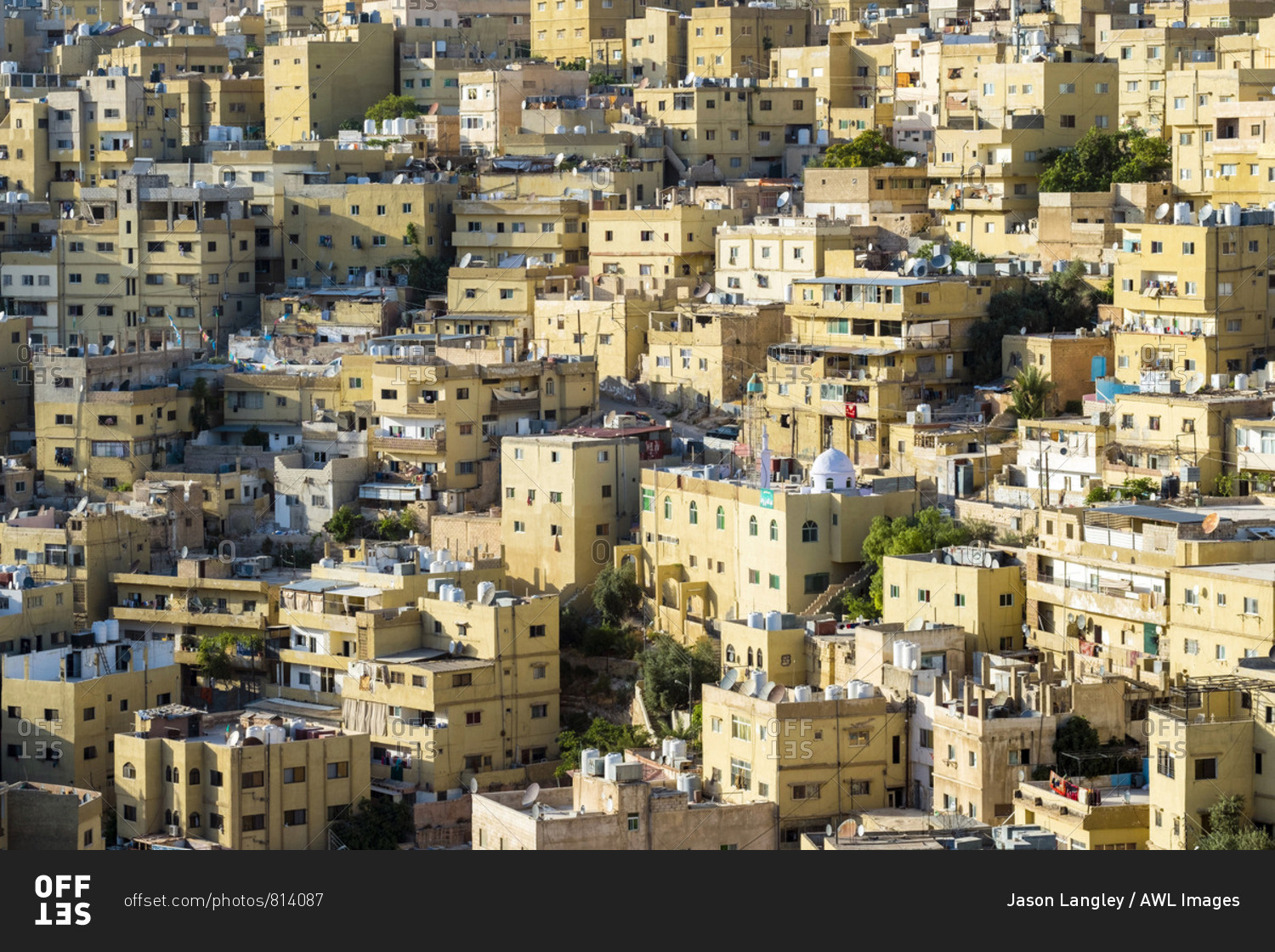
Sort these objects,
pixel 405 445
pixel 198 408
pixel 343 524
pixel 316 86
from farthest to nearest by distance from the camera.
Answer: pixel 316 86 < pixel 198 408 < pixel 405 445 < pixel 343 524

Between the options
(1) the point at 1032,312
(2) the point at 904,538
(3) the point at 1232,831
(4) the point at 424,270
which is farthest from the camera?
(4) the point at 424,270

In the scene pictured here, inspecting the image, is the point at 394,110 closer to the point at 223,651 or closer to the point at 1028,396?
the point at 223,651

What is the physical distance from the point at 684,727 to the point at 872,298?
942 cm

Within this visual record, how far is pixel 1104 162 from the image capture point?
173ft

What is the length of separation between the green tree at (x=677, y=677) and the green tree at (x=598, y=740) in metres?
0.49

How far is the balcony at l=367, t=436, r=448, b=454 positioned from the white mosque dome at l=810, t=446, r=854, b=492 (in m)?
8.00

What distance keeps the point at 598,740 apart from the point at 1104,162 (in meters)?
16.2

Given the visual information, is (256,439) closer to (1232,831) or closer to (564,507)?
(564,507)

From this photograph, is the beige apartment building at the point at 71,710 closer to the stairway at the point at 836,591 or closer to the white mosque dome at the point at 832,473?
the stairway at the point at 836,591

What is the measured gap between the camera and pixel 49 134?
63125 mm

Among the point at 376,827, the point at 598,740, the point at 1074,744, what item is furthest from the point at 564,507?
the point at 1074,744

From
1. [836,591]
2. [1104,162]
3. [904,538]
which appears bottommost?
[836,591]

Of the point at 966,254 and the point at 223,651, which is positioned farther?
the point at 966,254

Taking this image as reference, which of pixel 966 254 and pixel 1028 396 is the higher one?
pixel 966 254
